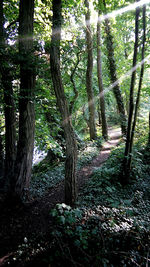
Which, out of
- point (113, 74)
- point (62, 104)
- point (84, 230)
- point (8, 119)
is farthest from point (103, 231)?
point (113, 74)

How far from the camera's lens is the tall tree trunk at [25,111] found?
4.15 metres

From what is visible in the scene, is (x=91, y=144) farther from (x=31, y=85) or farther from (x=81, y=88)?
(x=31, y=85)

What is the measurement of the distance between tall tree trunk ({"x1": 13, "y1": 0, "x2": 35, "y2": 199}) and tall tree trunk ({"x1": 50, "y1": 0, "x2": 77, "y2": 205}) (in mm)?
771

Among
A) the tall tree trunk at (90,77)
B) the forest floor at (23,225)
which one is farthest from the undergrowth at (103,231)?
the tall tree trunk at (90,77)

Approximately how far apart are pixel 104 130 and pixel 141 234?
10465mm

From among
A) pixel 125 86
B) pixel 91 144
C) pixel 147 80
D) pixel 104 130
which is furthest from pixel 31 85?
pixel 147 80

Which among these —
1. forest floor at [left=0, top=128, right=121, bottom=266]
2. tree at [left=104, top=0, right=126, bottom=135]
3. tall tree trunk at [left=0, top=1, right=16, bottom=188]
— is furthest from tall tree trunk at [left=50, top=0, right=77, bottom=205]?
tree at [left=104, top=0, right=126, bottom=135]

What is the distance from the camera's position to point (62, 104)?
3.88 m

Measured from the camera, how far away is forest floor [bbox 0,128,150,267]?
237 centimetres

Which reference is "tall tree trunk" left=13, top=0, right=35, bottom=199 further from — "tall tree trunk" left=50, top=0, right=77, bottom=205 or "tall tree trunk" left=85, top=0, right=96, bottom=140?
"tall tree trunk" left=85, top=0, right=96, bottom=140

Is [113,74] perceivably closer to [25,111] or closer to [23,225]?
[25,111]

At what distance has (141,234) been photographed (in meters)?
2.74

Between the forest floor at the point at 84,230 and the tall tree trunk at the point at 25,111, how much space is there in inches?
34.1

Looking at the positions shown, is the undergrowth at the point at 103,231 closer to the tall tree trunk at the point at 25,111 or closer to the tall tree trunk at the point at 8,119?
the tall tree trunk at the point at 25,111
